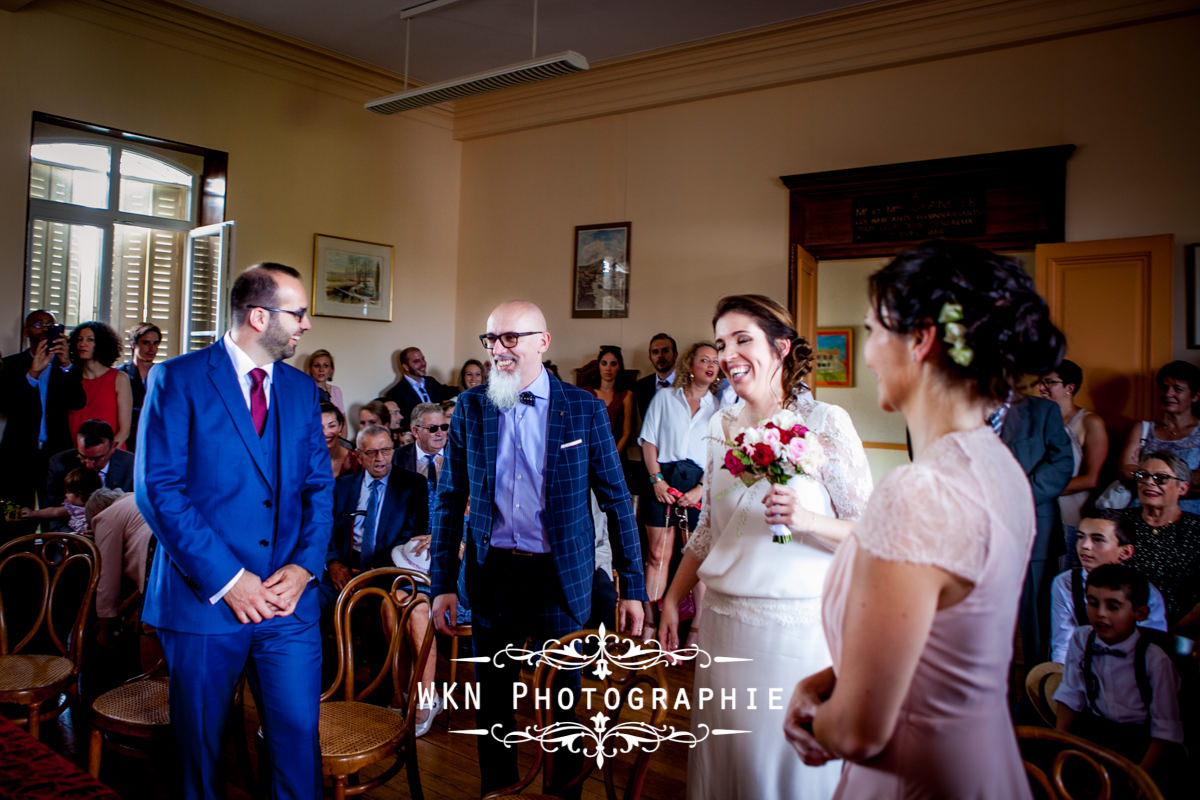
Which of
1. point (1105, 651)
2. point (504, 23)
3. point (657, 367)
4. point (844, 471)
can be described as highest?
point (504, 23)

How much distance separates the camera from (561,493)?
95.0 inches

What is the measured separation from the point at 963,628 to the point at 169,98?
7477 millimetres

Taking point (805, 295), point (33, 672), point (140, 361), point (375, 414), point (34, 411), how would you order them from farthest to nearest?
1. point (805, 295)
2. point (140, 361)
3. point (375, 414)
4. point (34, 411)
5. point (33, 672)

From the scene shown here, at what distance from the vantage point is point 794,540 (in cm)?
194

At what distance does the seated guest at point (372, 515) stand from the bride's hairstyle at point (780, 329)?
2176mm

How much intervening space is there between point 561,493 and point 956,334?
5.09 feet

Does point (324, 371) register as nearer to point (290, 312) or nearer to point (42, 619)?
point (42, 619)

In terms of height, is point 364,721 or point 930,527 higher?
point 930,527

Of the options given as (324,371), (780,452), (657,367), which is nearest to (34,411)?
(324,371)

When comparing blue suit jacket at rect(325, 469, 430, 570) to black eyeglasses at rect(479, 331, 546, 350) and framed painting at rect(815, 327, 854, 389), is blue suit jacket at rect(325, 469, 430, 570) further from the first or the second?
framed painting at rect(815, 327, 854, 389)

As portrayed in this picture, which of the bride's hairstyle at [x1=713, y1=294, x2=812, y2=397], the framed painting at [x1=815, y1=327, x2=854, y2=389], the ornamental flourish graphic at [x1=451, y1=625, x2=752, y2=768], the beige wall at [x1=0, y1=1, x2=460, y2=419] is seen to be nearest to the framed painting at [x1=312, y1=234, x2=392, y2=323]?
the beige wall at [x1=0, y1=1, x2=460, y2=419]

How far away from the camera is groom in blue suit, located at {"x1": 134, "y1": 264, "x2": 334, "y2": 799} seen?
2010mm

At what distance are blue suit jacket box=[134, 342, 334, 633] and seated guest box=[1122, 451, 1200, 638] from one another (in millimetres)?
3373

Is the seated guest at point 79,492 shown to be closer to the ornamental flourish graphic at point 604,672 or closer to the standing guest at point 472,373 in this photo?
the ornamental flourish graphic at point 604,672
